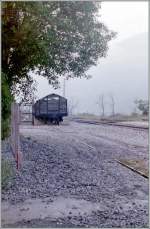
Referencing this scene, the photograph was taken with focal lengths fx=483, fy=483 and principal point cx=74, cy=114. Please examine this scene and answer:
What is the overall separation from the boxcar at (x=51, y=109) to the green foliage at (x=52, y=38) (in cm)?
2281

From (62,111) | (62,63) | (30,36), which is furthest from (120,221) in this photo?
(62,111)

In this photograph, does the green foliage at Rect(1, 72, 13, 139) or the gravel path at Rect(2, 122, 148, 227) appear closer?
the gravel path at Rect(2, 122, 148, 227)

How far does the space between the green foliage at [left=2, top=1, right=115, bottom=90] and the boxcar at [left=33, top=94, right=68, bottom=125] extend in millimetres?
22810

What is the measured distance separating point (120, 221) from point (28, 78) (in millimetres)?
13827

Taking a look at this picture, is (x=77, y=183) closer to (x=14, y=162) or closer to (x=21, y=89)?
(x=14, y=162)

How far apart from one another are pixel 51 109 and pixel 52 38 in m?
29.3

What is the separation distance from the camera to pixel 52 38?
1538cm

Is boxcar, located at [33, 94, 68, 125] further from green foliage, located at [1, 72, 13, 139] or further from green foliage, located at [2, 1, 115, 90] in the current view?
green foliage, located at [1, 72, 13, 139]

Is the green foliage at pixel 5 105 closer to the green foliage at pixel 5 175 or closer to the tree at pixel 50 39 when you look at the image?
the green foliage at pixel 5 175

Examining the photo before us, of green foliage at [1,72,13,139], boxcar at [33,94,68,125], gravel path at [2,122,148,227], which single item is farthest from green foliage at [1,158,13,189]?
boxcar at [33,94,68,125]

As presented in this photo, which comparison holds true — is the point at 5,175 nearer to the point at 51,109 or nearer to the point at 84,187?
the point at 84,187

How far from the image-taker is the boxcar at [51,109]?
44028 millimetres

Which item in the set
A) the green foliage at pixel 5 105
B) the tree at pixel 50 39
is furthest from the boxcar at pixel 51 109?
the green foliage at pixel 5 105

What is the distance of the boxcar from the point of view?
4403cm
